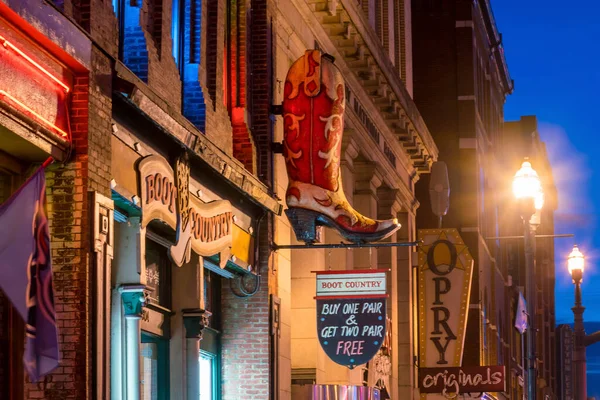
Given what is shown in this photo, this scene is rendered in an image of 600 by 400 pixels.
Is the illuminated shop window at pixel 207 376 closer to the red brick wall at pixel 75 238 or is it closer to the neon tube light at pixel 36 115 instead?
the red brick wall at pixel 75 238

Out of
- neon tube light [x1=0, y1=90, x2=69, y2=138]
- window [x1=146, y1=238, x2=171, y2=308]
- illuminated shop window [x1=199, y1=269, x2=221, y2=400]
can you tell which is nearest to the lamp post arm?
illuminated shop window [x1=199, y1=269, x2=221, y2=400]

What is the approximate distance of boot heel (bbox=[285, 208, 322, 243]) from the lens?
20.2m

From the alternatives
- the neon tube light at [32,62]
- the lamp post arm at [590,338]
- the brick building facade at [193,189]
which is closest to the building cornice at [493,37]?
the lamp post arm at [590,338]

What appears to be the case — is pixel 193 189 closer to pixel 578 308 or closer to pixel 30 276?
pixel 30 276

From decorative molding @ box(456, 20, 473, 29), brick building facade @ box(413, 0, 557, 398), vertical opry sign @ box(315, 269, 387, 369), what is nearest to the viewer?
vertical opry sign @ box(315, 269, 387, 369)

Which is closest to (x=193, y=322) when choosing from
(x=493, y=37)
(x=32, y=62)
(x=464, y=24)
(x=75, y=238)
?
(x=75, y=238)

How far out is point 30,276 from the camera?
36.1ft

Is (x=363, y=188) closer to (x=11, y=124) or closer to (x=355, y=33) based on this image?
(x=355, y=33)

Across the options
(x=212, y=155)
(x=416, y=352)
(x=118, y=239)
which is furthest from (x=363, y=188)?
(x=118, y=239)

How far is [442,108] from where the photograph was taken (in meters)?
49.6

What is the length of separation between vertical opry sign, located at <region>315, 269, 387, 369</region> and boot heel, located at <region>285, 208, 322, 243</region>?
1.07 metres

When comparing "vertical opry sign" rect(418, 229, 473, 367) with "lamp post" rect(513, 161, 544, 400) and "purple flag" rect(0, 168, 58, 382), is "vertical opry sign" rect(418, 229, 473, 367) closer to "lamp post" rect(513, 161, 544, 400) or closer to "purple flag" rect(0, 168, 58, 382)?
"lamp post" rect(513, 161, 544, 400)

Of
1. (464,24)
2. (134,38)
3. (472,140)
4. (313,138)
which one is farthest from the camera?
(464,24)

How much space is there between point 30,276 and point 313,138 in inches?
373
